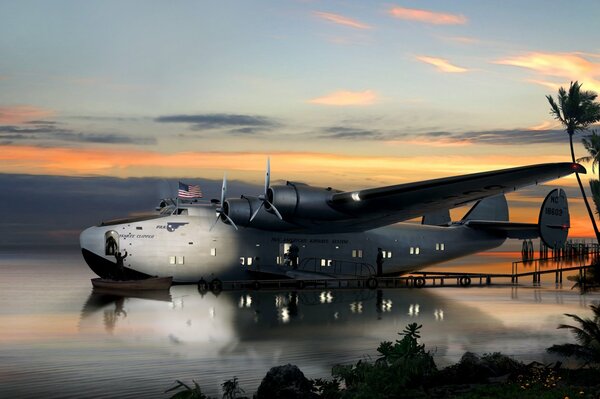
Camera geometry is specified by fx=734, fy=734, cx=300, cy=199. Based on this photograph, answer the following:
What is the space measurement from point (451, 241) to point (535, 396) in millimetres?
31924

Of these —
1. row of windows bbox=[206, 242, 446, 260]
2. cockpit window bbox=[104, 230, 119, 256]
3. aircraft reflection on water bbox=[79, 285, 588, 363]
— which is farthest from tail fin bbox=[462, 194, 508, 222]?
cockpit window bbox=[104, 230, 119, 256]

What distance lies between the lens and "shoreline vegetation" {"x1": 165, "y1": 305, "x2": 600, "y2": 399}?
40.4 ft

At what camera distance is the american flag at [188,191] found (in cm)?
3647

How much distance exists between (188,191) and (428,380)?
81.0 ft

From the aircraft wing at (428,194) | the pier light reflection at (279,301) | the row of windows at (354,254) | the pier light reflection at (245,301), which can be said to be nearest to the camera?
the aircraft wing at (428,194)

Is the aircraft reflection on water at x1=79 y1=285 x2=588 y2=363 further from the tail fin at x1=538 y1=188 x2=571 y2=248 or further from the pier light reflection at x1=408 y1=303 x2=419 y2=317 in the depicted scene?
the tail fin at x1=538 y1=188 x2=571 y2=248

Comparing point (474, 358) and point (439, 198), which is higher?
point (439, 198)

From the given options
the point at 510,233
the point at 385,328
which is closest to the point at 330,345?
the point at 385,328

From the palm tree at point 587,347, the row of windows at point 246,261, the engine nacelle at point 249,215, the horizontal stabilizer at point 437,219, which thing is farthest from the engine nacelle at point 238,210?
the palm tree at point 587,347

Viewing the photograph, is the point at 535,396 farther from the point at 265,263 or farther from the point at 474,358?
the point at 265,263

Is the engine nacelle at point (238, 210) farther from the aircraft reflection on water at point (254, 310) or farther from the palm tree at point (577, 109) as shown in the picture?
the palm tree at point (577, 109)

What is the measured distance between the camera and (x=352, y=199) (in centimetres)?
3394

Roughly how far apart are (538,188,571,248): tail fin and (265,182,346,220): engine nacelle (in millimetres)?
15287

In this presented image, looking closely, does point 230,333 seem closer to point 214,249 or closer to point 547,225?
point 214,249
